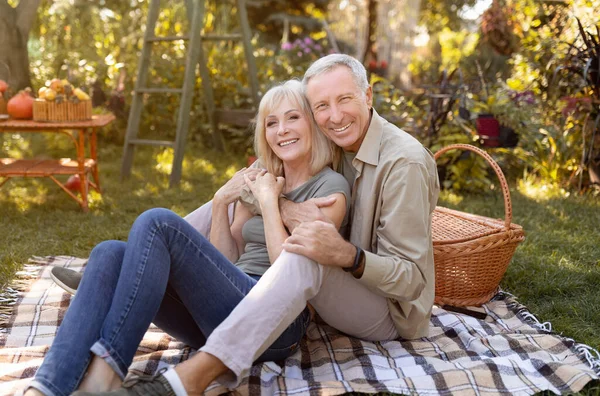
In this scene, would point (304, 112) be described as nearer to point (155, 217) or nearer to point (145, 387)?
point (155, 217)

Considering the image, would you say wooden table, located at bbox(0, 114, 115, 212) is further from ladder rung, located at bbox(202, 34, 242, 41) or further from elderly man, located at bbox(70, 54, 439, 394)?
elderly man, located at bbox(70, 54, 439, 394)

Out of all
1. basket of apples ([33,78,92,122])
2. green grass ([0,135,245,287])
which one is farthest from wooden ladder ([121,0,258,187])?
basket of apples ([33,78,92,122])

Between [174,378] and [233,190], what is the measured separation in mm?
1033

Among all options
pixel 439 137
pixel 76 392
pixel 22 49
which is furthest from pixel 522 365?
pixel 22 49

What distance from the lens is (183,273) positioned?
2281 millimetres

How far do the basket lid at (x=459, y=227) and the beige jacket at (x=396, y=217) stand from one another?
0.66 meters

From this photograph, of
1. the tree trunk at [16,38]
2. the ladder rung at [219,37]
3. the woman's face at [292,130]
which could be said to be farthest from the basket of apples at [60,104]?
the woman's face at [292,130]

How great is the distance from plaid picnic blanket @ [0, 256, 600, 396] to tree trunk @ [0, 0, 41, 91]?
15.7 feet

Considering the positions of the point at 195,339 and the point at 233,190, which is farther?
the point at 233,190

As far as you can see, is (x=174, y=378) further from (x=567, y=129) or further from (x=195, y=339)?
(x=567, y=129)

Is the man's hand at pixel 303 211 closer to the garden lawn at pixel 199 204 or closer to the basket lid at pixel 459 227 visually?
the basket lid at pixel 459 227

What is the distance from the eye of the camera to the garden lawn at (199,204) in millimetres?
3471

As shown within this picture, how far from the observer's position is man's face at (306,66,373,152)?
255cm

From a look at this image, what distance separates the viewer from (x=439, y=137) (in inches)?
233
